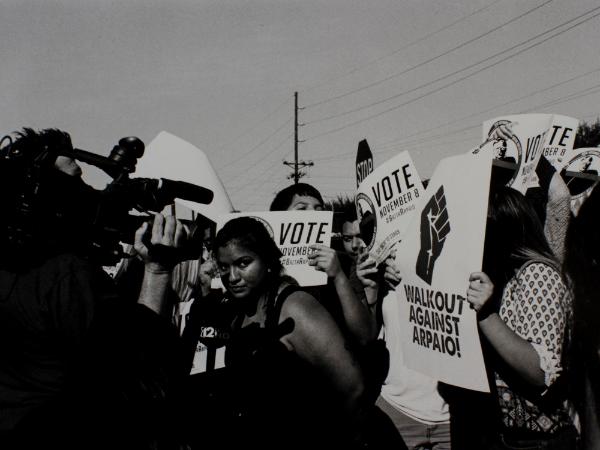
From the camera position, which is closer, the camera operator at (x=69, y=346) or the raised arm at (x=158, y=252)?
the camera operator at (x=69, y=346)

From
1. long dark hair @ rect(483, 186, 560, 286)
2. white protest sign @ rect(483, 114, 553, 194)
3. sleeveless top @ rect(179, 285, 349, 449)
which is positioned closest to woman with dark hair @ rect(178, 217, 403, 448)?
sleeveless top @ rect(179, 285, 349, 449)

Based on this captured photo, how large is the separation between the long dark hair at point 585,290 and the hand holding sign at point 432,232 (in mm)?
904

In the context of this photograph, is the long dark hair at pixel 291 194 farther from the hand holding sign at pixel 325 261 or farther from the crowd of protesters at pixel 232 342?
the crowd of protesters at pixel 232 342

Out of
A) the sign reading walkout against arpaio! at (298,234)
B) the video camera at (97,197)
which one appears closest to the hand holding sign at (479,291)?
the video camera at (97,197)

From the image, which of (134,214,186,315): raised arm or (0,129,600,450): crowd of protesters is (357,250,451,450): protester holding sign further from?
(134,214,186,315): raised arm

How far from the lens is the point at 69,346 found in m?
1.95

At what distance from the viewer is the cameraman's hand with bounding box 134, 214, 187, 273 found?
7.20 feet

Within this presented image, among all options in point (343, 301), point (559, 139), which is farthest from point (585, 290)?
point (559, 139)

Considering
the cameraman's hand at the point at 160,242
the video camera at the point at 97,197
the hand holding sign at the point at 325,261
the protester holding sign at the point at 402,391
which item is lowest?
the protester holding sign at the point at 402,391

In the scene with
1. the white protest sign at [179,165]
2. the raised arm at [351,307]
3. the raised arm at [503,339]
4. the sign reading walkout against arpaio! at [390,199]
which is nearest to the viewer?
the raised arm at [503,339]

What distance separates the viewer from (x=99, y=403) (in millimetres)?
1960

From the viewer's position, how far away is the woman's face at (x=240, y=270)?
308cm

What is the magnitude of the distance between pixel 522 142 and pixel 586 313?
2.40m

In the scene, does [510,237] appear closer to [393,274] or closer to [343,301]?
[393,274]
